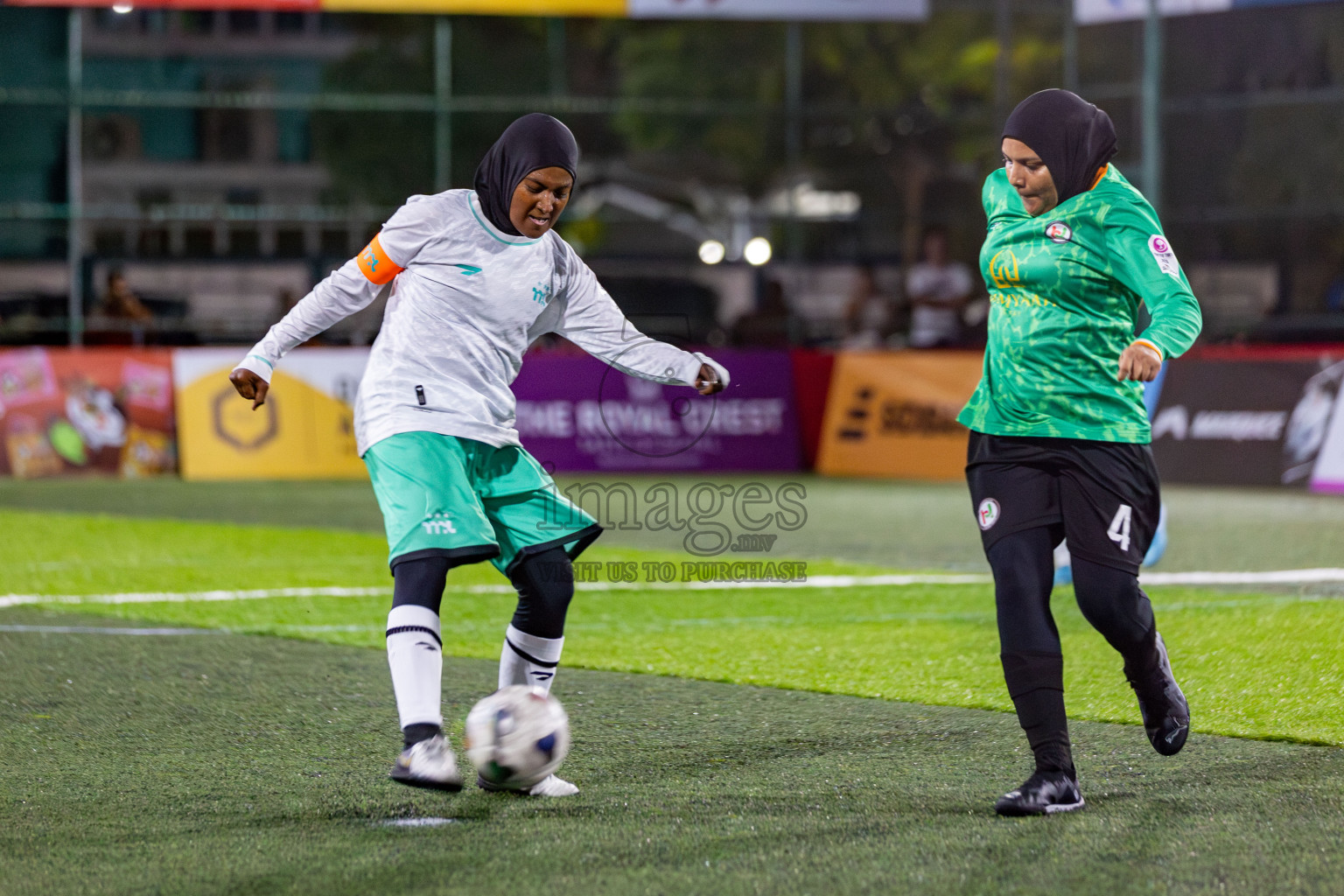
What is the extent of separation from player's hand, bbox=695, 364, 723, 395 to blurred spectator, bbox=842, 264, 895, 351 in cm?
1487

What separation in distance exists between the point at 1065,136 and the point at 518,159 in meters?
1.48

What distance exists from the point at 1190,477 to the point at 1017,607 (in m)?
11.0

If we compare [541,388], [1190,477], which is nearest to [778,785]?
[1190,477]

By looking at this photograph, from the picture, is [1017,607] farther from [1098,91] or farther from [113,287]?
[1098,91]

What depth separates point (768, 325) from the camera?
20766 mm

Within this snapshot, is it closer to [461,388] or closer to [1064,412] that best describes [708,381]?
[461,388]

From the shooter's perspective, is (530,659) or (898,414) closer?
(530,659)

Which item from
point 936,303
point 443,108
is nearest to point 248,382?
point 936,303

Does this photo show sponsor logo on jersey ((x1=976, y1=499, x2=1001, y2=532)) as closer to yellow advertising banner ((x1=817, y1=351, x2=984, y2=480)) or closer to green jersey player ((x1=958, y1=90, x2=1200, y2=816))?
green jersey player ((x1=958, y1=90, x2=1200, y2=816))

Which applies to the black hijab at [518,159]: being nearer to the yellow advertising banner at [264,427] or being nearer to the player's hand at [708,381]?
the player's hand at [708,381]

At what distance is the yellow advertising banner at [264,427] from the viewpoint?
16797mm

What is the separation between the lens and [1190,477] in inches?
593

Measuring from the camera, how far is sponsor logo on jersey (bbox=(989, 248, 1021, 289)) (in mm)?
4707

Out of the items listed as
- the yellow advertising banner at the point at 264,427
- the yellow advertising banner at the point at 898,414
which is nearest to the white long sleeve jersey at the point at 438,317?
the yellow advertising banner at the point at 898,414
